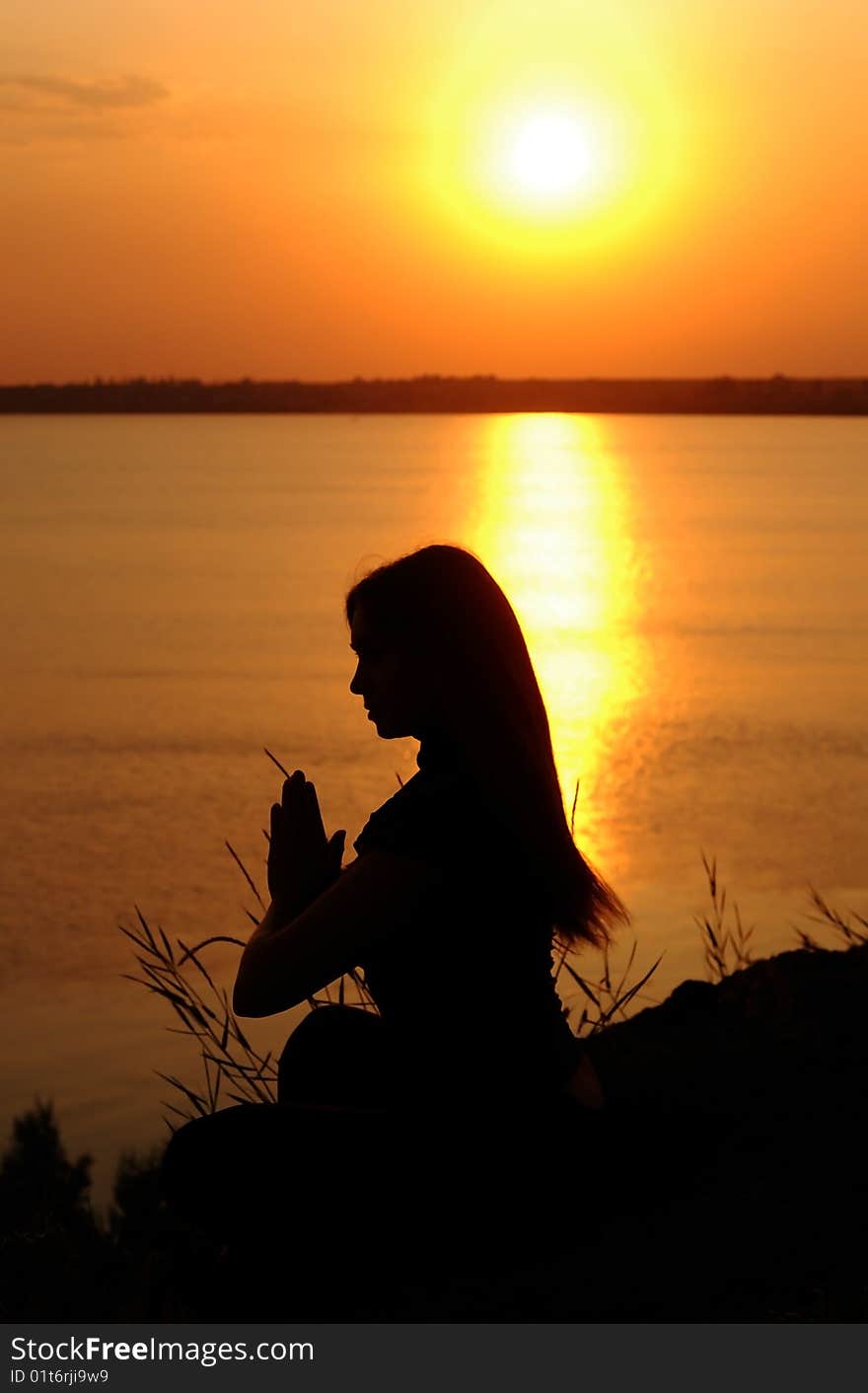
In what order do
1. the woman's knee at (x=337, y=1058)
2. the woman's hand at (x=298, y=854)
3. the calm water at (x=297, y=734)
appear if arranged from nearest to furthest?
1. the woman's hand at (x=298, y=854)
2. the woman's knee at (x=337, y=1058)
3. the calm water at (x=297, y=734)

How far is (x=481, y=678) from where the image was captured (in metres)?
3.88

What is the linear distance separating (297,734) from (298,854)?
22932mm

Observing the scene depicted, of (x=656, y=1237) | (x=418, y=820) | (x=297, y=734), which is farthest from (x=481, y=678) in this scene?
(x=297, y=734)

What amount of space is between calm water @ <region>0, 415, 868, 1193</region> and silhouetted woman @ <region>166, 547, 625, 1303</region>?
0.46 meters

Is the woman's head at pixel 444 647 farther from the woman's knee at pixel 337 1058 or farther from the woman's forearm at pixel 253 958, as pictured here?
the woman's knee at pixel 337 1058

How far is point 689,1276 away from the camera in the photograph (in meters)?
4.41

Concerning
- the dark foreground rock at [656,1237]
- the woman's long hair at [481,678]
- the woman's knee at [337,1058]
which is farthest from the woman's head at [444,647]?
the dark foreground rock at [656,1237]

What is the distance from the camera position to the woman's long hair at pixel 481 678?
12.7ft

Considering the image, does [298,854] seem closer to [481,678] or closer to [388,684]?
[388,684]

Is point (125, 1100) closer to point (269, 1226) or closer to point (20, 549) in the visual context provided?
point (269, 1226)

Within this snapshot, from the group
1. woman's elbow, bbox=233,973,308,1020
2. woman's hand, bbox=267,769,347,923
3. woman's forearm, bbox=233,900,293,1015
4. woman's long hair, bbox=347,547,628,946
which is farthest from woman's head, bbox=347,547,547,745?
woman's elbow, bbox=233,973,308,1020

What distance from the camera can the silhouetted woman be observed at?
3877mm

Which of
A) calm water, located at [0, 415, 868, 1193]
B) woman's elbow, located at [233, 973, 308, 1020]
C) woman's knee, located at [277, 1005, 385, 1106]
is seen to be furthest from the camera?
calm water, located at [0, 415, 868, 1193]

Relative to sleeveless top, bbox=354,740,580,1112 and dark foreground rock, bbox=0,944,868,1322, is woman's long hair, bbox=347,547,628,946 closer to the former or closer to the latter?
sleeveless top, bbox=354,740,580,1112
